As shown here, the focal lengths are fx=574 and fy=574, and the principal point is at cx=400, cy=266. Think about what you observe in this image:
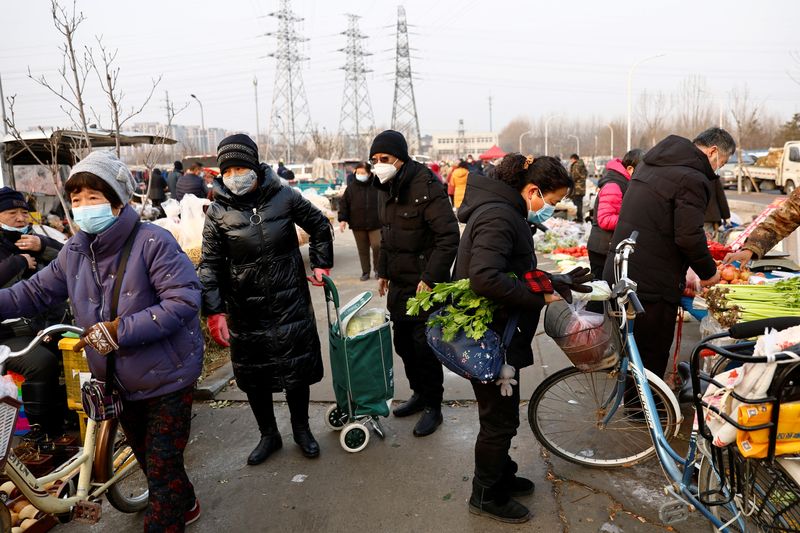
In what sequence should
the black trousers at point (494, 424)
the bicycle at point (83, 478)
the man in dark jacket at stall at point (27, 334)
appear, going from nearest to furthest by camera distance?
the bicycle at point (83, 478) < the black trousers at point (494, 424) < the man in dark jacket at stall at point (27, 334)

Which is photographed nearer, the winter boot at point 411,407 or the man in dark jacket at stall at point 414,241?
the man in dark jacket at stall at point 414,241

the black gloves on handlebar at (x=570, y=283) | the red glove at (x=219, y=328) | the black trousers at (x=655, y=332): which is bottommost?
the black trousers at (x=655, y=332)

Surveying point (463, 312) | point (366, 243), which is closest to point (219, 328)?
point (463, 312)

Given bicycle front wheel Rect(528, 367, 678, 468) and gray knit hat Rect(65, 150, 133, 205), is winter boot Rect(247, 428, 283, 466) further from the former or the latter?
gray knit hat Rect(65, 150, 133, 205)

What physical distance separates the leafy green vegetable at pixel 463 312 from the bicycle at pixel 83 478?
1.72 meters

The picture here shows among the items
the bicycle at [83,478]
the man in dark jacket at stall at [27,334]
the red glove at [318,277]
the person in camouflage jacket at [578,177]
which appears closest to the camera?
the bicycle at [83,478]

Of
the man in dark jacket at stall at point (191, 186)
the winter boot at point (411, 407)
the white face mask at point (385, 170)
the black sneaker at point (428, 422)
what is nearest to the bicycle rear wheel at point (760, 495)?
the black sneaker at point (428, 422)

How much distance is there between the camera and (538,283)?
2760mm

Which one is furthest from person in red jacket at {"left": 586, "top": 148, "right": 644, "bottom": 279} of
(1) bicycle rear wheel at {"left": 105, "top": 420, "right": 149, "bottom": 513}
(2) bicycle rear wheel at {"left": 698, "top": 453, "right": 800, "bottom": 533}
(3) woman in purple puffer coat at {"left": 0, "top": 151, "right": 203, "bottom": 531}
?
(1) bicycle rear wheel at {"left": 105, "top": 420, "right": 149, "bottom": 513}

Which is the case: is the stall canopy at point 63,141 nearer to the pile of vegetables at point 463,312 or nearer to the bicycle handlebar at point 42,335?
the bicycle handlebar at point 42,335

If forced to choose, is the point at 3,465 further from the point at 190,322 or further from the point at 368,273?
the point at 368,273

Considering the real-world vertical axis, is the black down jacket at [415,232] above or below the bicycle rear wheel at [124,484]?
above

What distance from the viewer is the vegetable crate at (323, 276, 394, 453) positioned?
3.85m

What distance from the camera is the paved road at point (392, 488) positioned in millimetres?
3107
